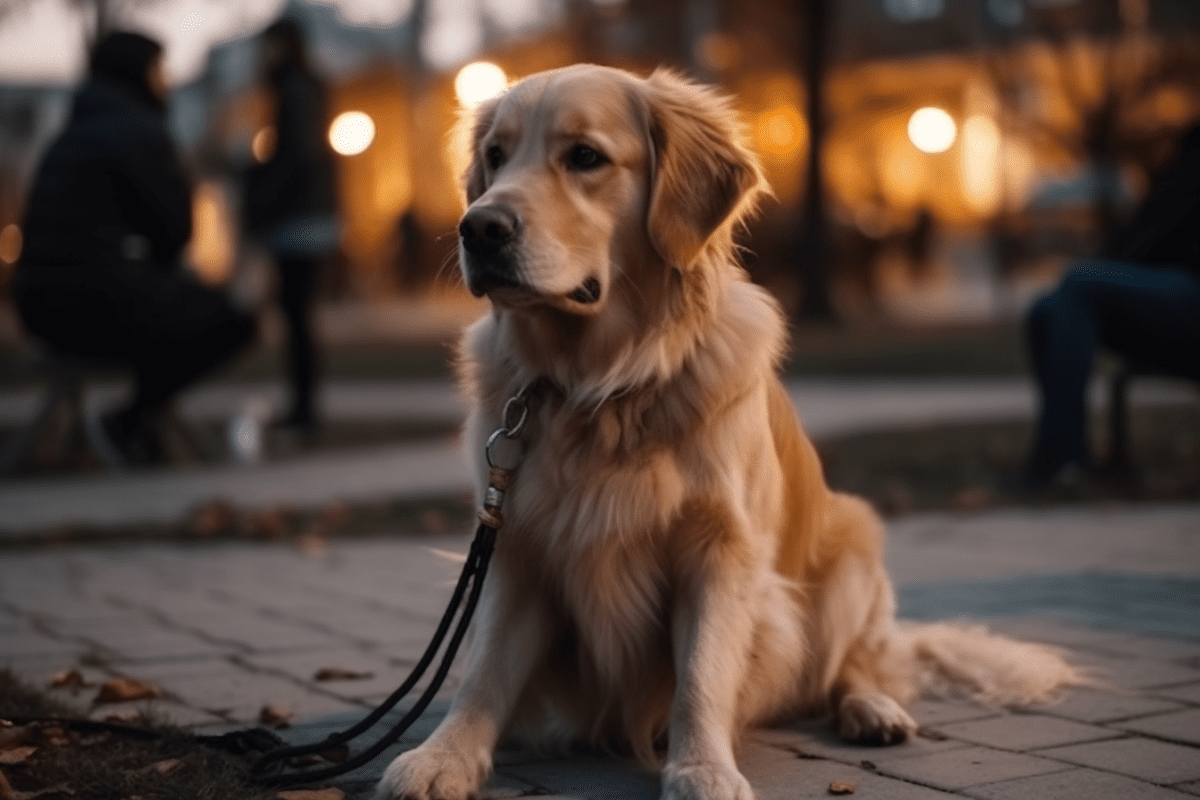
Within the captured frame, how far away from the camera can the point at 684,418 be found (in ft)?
10.4

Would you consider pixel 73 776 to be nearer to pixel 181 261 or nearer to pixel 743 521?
pixel 743 521

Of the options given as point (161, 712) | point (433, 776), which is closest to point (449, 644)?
point (433, 776)

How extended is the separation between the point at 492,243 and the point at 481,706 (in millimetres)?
995

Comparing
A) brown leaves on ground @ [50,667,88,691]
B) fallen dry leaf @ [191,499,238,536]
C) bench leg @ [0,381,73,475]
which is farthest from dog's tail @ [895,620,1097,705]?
bench leg @ [0,381,73,475]

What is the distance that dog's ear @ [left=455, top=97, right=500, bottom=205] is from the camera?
361cm

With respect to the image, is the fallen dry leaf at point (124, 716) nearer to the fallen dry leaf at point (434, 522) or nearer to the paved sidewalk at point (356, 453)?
the fallen dry leaf at point (434, 522)

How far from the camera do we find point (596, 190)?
3.30 meters

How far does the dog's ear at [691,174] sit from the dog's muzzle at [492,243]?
362 mm

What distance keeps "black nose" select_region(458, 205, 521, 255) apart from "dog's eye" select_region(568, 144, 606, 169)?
10.8 inches

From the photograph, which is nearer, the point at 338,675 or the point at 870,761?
the point at 870,761

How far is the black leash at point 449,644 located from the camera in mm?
2975

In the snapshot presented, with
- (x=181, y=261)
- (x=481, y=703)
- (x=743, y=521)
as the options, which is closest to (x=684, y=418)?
(x=743, y=521)

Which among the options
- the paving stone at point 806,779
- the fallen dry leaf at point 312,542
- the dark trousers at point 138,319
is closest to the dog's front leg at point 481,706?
the paving stone at point 806,779

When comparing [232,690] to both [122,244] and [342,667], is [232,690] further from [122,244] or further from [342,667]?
[122,244]
